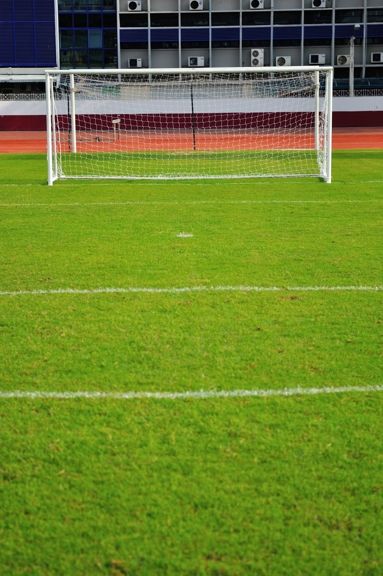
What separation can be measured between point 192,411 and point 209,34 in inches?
2096

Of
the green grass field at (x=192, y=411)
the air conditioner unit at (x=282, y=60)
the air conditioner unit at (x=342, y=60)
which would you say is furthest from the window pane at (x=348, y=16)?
the green grass field at (x=192, y=411)

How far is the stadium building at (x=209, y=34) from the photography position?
54438mm

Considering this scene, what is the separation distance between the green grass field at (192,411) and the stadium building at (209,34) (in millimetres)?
47754

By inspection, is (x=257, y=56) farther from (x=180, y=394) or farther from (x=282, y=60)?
(x=180, y=394)

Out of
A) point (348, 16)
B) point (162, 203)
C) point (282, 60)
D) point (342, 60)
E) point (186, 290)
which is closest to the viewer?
point (186, 290)

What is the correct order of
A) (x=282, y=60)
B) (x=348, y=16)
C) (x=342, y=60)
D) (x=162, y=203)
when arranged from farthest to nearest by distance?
(x=282, y=60)
(x=348, y=16)
(x=342, y=60)
(x=162, y=203)

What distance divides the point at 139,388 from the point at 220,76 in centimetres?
3893

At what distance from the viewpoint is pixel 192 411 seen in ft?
14.7

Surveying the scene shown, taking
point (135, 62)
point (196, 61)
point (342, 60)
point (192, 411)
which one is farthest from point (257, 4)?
point (192, 411)

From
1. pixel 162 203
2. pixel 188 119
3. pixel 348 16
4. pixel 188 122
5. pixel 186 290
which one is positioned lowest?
pixel 188 122

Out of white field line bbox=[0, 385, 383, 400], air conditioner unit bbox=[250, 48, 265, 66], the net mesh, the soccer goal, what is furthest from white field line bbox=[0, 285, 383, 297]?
air conditioner unit bbox=[250, 48, 265, 66]

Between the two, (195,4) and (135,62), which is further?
(135,62)

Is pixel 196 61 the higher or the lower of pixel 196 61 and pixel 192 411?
the higher

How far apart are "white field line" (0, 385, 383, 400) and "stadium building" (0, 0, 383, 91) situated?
5145 cm
